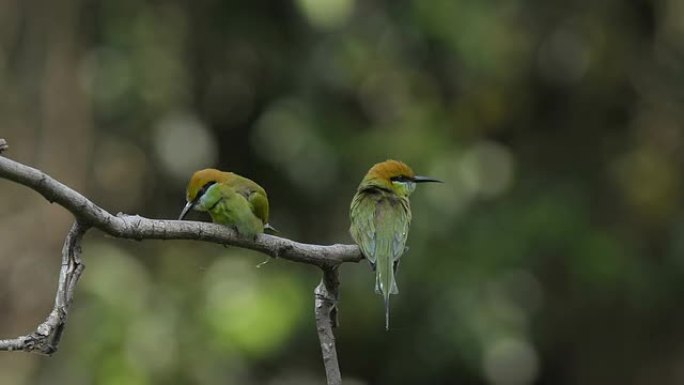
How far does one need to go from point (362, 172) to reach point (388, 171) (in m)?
3.58

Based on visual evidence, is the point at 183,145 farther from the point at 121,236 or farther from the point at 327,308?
the point at 121,236

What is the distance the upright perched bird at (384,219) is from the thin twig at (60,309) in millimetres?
577

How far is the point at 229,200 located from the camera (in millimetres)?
1929

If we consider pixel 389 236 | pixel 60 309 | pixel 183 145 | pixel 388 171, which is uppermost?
pixel 183 145

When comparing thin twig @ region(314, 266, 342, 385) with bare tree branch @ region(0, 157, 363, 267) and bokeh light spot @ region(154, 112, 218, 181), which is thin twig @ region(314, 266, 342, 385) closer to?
bare tree branch @ region(0, 157, 363, 267)

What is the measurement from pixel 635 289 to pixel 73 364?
2939 mm

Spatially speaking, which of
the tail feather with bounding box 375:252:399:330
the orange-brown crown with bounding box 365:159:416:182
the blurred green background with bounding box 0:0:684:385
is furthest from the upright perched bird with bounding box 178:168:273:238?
the blurred green background with bounding box 0:0:684:385

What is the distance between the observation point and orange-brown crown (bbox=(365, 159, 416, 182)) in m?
2.33

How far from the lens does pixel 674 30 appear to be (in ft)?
22.4

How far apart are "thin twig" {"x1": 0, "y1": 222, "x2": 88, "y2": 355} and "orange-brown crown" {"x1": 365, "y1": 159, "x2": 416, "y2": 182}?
843 mm

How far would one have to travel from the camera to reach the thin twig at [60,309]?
4.83 feet

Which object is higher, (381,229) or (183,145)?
(183,145)

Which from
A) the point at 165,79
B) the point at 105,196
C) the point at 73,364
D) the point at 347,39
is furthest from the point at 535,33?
the point at 73,364

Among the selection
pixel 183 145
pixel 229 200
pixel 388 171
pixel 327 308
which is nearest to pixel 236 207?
pixel 229 200
